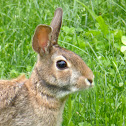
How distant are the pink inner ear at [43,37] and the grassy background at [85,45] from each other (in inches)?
31.7

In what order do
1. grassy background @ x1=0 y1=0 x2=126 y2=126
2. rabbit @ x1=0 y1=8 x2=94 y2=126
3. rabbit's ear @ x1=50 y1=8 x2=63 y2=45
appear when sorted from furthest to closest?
grassy background @ x1=0 y1=0 x2=126 y2=126
rabbit's ear @ x1=50 y1=8 x2=63 y2=45
rabbit @ x1=0 y1=8 x2=94 y2=126

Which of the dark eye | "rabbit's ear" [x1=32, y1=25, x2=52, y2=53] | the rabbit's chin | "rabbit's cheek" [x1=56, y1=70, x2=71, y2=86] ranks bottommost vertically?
the rabbit's chin

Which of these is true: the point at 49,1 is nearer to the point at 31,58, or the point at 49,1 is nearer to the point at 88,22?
the point at 88,22

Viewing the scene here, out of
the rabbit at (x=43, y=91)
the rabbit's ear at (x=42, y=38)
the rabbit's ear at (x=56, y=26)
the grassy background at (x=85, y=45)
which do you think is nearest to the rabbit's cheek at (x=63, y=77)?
the rabbit at (x=43, y=91)

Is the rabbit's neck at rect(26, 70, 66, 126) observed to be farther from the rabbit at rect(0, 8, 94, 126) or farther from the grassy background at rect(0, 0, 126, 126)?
the grassy background at rect(0, 0, 126, 126)

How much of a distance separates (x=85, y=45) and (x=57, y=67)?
2082 mm

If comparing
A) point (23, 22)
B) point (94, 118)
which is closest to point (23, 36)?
point (23, 22)

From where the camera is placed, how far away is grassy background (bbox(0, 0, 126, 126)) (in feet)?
20.2

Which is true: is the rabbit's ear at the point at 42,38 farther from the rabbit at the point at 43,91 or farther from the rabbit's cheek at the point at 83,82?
the rabbit's cheek at the point at 83,82

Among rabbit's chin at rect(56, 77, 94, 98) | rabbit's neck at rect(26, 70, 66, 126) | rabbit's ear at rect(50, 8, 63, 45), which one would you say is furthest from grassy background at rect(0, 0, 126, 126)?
rabbit's ear at rect(50, 8, 63, 45)

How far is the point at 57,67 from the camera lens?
5480 millimetres

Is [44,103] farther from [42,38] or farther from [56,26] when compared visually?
[56,26]

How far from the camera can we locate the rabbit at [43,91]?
18.0 feet

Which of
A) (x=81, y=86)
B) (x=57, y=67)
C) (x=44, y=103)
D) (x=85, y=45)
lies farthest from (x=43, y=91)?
(x=85, y=45)
